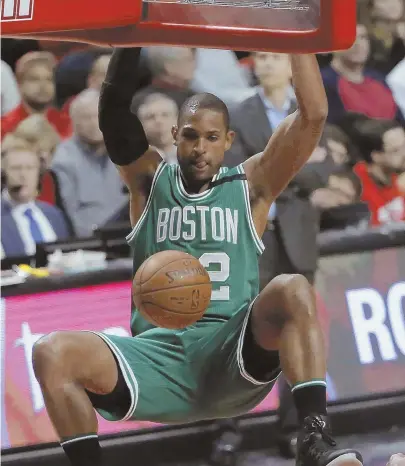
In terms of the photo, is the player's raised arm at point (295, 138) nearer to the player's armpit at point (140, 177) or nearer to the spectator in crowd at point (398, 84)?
the player's armpit at point (140, 177)

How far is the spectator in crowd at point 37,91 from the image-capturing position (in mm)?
3283

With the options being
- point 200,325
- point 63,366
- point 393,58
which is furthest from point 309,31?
point 393,58

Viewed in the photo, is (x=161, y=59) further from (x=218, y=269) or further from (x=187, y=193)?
(x=218, y=269)

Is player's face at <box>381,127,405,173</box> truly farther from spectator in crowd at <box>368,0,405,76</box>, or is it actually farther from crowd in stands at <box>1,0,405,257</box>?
spectator in crowd at <box>368,0,405,76</box>

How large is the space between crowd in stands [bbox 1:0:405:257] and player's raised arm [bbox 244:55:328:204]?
0.59 m

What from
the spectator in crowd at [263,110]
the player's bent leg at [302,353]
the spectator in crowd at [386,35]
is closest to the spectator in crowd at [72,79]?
the spectator in crowd at [263,110]

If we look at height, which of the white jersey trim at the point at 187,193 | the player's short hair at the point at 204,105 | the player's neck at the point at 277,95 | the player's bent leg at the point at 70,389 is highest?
the player's neck at the point at 277,95

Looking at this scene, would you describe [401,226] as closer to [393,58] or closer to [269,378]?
[393,58]

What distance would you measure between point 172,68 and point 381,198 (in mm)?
809

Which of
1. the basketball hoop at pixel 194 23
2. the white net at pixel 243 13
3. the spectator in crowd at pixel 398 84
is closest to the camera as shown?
the basketball hoop at pixel 194 23

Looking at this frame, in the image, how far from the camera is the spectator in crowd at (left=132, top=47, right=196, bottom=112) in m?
3.27

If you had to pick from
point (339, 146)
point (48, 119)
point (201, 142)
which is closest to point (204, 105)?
point (201, 142)

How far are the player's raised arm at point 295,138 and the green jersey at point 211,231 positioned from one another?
0.14 feet

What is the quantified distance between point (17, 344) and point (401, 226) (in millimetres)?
1170
